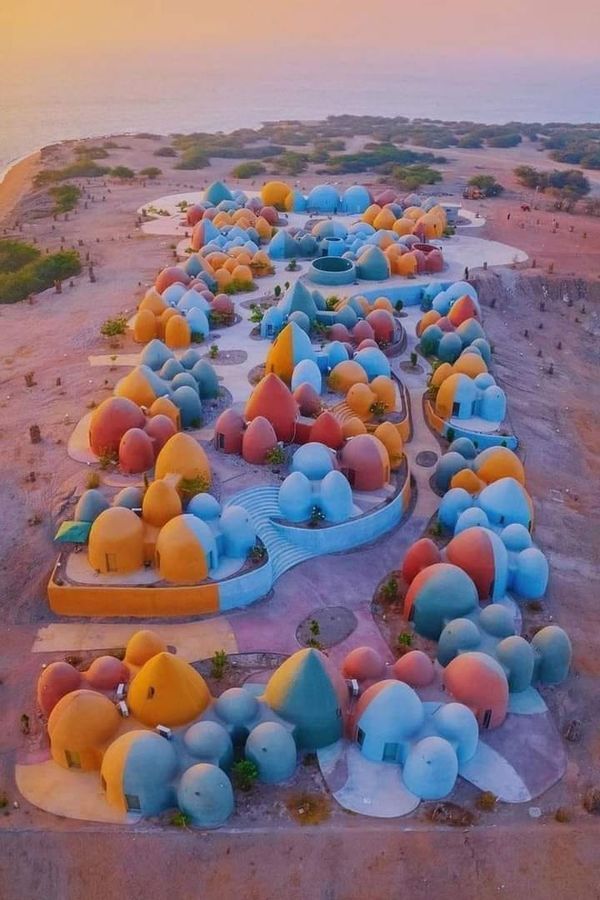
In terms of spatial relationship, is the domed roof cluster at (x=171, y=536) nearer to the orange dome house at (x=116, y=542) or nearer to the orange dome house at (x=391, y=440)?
the orange dome house at (x=116, y=542)

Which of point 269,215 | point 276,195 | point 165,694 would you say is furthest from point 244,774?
point 276,195

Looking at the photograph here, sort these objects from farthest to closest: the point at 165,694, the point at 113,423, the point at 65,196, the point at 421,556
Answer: the point at 65,196 → the point at 113,423 → the point at 421,556 → the point at 165,694

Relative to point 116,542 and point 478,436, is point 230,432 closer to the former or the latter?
point 116,542

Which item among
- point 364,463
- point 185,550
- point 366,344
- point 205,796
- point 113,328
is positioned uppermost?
point 366,344

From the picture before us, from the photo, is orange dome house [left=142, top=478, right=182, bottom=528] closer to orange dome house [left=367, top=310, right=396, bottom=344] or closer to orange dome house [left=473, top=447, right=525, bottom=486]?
orange dome house [left=473, top=447, right=525, bottom=486]

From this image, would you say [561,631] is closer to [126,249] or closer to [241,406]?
[241,406]

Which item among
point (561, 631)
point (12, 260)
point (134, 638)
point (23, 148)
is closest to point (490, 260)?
point (12, 260)
